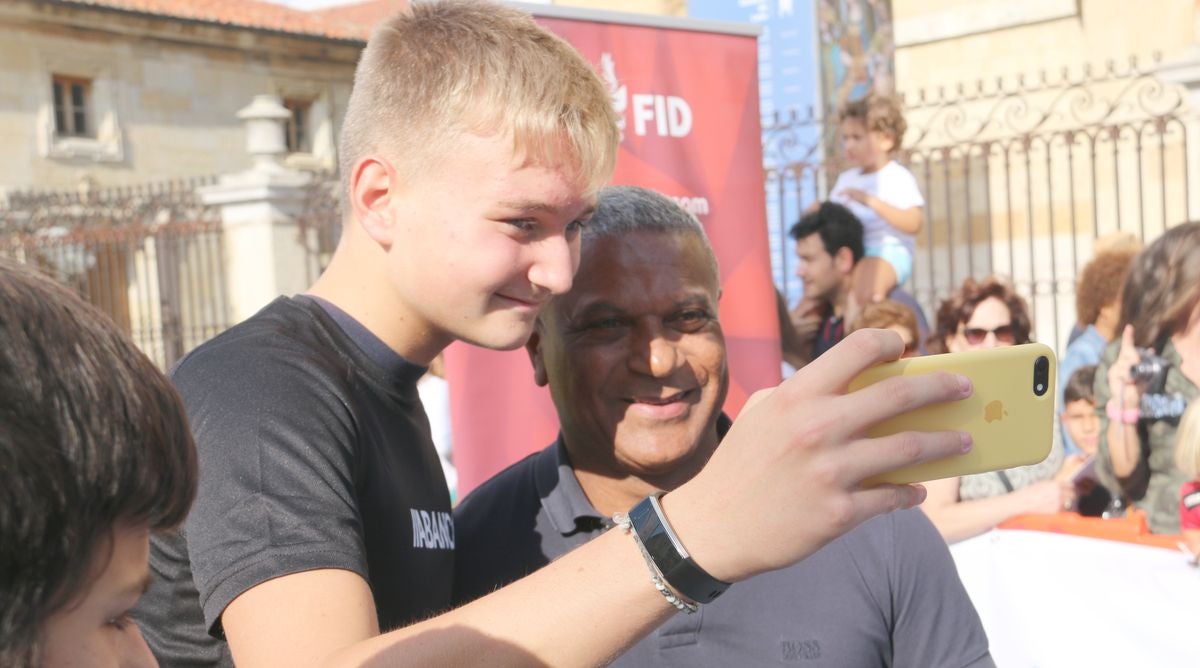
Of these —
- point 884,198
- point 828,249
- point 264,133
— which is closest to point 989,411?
point 828,249

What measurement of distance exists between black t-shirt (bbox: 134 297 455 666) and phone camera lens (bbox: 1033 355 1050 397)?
839 millimetres

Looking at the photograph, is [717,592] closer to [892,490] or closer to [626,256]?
[892,490]

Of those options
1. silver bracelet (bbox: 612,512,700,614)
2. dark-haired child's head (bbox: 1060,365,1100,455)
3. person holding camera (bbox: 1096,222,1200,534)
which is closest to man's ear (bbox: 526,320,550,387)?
silver bracelet (bbox: 612,512,700,614)

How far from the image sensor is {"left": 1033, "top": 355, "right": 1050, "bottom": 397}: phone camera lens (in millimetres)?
1554

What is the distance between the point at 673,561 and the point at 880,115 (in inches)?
254

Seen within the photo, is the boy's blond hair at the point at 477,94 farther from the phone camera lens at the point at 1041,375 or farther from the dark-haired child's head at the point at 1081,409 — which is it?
the dark-haired child's head at the point at 1081,409

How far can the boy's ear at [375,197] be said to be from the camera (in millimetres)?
1922

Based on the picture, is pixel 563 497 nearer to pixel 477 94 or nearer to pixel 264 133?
pixel 477 94

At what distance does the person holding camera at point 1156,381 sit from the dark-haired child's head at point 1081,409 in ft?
1.73

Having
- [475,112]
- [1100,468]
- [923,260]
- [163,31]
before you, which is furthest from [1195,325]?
[163,31]

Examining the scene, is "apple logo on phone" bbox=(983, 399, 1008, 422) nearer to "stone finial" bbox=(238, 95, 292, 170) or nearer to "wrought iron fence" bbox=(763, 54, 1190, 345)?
"wrought iron fence" bbox=(763, 54, 1190, 345)

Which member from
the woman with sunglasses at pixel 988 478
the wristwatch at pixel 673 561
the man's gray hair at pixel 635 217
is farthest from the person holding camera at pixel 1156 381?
the wristwatch at pixel 673 561

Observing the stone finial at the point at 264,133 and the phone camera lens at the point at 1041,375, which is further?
the stone finial at the point at 264,133

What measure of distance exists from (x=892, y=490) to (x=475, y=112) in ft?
2.80
